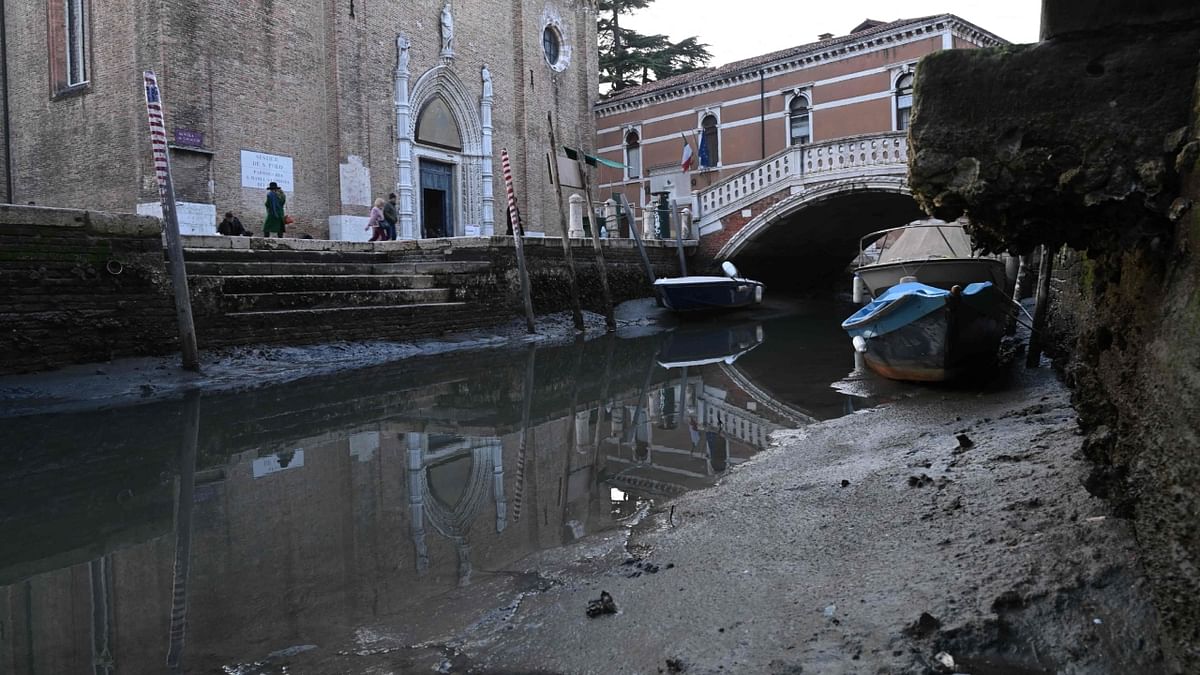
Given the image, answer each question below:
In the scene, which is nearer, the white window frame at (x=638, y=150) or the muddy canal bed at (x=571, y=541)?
the muddy canal bed at (x=571, y=541)

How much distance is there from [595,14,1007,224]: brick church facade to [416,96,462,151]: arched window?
6297mm

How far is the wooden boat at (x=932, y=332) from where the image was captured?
685 cm

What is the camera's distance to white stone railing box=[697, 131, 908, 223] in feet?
57.2

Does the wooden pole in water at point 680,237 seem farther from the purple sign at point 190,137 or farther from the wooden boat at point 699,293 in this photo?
the purple sign at point 190,137

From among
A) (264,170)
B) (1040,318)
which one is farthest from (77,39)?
(1040,318)

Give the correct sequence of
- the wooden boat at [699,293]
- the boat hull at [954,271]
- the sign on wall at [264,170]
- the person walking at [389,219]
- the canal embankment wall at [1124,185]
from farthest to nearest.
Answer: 1. the wooden boat at [699,293]
2. the sign on wall at [264,170]
3. the person walking at [389,219]
4. the boat hull at [954,271]
5. the canal embankment wall at [1124,185]

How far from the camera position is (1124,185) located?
7.06 feet

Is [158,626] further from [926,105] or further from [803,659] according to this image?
[926,105]

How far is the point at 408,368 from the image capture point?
9.68 metres

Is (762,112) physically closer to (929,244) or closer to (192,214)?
(929,244)

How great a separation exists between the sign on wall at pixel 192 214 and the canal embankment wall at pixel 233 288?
12.7 ft

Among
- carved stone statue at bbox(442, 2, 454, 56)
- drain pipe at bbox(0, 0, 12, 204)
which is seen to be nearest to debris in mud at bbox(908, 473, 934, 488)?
carved stone statue at bbox(442, 2, 454, 56)

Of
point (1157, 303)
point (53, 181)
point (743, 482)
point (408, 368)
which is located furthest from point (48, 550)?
point (53, 181)

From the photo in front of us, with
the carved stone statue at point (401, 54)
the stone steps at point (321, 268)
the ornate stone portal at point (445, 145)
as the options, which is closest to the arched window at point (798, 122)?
the ornate stone portal at point (445, 145)
